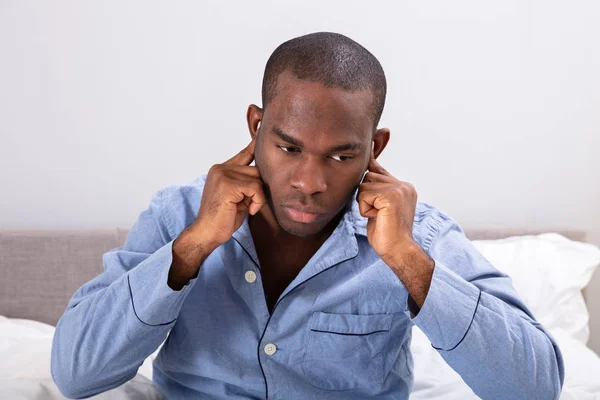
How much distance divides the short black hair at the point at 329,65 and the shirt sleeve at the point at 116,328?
35 centimetres

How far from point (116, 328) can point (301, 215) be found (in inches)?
14.1

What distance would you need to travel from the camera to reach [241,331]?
1340 mm

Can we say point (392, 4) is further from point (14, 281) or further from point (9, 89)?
point (14, 281)

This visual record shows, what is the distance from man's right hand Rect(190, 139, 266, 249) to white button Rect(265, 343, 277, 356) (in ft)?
0.70

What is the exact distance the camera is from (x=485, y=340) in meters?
1.18

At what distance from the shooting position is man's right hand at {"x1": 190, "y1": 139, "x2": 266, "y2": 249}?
4.03 ft

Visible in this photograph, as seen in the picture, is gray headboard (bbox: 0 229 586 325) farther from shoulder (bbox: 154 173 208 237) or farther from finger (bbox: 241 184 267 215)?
finger (bbox: 241 184 267 215)

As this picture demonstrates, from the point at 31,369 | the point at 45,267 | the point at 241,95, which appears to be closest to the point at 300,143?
the point at 31,369

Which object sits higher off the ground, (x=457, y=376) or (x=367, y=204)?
(x=367, y=204)

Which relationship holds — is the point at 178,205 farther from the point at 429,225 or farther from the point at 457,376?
the point at 457,376

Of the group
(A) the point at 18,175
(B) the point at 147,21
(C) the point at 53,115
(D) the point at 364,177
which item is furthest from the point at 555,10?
(A) the point at 18,175

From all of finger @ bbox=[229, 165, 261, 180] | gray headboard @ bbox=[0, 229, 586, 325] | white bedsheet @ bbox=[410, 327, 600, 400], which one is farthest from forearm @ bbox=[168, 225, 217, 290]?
gray headboard @ bbox=[0, 229, 586, 325]

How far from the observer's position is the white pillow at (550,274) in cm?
219

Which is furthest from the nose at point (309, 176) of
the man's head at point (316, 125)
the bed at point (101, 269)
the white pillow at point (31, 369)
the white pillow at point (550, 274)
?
the white pillow at point (550, 274)
